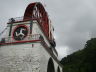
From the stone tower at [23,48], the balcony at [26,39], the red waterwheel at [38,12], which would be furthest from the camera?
the red waterwheel at [38,12]

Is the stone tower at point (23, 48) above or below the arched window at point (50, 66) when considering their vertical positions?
above

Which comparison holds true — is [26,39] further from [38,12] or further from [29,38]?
[38,12]

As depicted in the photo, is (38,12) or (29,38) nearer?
(29,38)

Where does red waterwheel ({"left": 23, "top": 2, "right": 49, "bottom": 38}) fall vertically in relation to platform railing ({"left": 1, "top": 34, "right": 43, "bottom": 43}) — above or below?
above

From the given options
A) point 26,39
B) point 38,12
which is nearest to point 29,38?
point 26,39

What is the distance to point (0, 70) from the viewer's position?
16.3 m

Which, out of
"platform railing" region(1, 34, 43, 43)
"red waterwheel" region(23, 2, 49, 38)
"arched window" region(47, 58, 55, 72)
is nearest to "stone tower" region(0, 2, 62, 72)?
"platform railing" region(1, 34, 43, 43)

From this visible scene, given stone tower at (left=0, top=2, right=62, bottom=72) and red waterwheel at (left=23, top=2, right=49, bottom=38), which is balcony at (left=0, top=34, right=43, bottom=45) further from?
red waterwheel at (left=23, top=2, right=49, bottom=38)

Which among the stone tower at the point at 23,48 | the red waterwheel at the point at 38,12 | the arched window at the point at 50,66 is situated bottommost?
the arched window at the point at 50,66

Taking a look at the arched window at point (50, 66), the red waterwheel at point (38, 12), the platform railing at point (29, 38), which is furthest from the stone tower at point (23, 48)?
the red waterwheel at point (38, 12)

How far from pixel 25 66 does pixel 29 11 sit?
35.9 ft

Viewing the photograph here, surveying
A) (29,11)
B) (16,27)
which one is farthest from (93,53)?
(16,27)

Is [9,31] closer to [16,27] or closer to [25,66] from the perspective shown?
[16,27]

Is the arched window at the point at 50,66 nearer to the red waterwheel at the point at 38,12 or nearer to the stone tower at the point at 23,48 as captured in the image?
the stone tower at the point at 23,48
